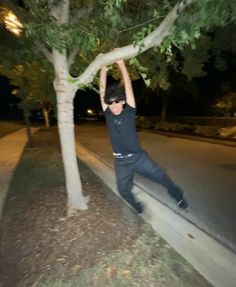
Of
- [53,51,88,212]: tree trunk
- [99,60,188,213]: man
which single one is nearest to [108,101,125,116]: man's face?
[99,60,188,213]: man

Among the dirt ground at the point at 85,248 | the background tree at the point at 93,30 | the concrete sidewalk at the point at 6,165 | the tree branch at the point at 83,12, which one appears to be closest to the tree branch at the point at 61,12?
the background tree at the point at 93,30

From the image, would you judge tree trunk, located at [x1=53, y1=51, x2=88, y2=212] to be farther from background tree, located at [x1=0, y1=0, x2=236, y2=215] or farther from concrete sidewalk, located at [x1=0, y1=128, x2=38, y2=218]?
concrete sidewalk, located at [x1=0, y1=128, x2=38, y2=218]

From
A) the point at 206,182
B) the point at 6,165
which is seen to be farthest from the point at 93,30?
the point at 6,165

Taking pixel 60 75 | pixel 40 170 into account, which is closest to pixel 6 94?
pixel 40 170

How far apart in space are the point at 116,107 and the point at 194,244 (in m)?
2.07

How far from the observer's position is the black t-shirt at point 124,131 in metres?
5.07

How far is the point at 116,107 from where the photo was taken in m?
5.09

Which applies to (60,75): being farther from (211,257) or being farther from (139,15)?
(211,257)

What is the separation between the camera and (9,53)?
6.91m

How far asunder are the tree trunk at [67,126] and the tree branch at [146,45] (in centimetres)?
25

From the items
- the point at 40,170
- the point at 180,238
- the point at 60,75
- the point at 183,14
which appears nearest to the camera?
the point at 183,14

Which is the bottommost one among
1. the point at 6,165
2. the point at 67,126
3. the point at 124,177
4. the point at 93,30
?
the point at 6,165

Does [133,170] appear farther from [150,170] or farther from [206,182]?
[206,182]

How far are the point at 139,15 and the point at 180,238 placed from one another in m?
3.95
